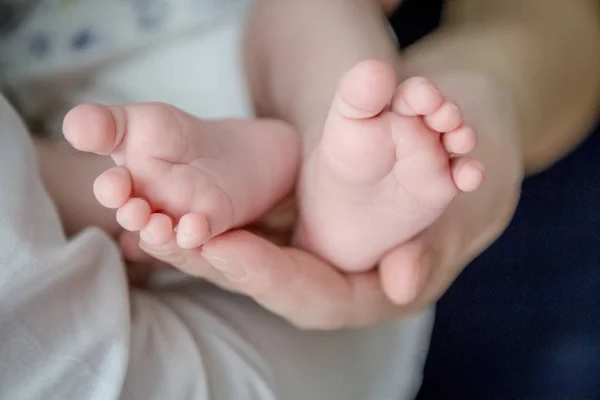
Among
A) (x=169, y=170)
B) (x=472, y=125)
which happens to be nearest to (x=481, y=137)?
(x=472, y=125)

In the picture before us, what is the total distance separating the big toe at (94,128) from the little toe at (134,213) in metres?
0.03

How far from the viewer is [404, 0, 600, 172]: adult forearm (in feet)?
1.87

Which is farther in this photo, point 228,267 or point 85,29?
point 85,29

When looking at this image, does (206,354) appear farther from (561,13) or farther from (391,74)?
(561,13)

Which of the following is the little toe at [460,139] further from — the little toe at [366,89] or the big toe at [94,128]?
the big toe at [94,128]

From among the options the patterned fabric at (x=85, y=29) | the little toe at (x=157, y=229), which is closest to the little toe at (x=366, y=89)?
the little toe at (x=157, y=229)

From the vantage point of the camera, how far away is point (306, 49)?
519 mm

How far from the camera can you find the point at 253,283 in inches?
16.1

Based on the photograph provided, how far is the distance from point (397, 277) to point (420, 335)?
0.19 metres

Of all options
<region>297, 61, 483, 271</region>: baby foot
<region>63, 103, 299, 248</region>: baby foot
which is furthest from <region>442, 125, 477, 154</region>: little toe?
<region>63, 103, 299, 248</region>: baby foot

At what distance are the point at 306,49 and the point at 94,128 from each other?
23 centimetres

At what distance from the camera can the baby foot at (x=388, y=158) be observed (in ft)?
1.07

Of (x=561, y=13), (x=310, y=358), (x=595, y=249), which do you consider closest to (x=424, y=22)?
(x=561, y=13)

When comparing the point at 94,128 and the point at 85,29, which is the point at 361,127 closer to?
the point at 94,128
